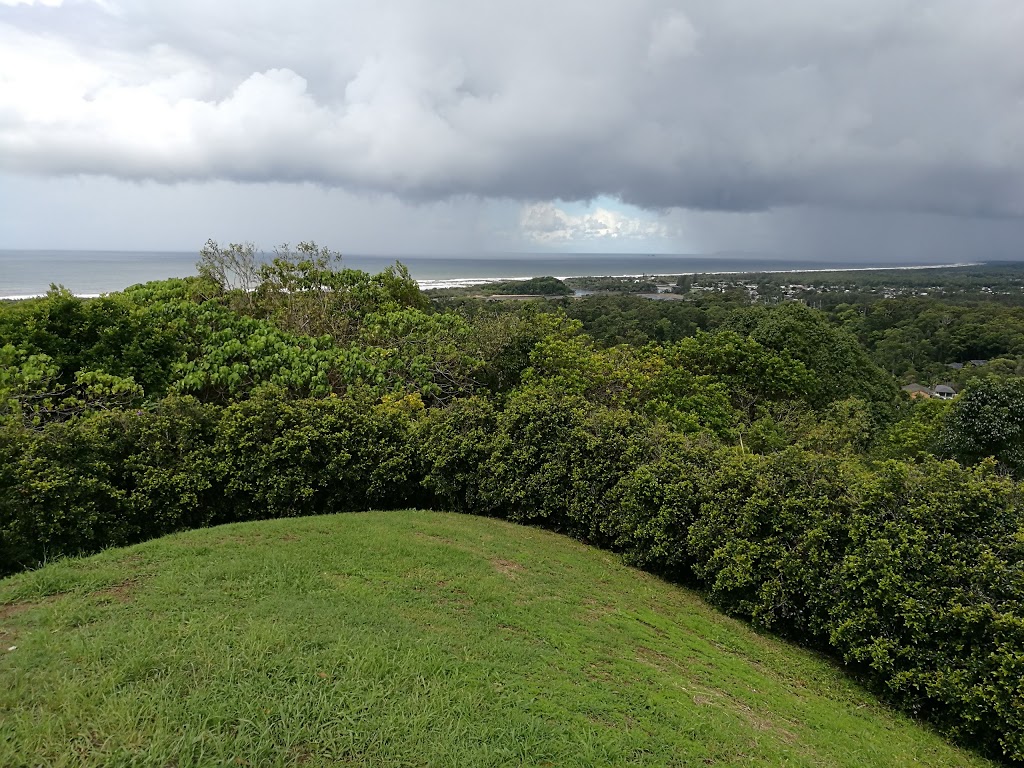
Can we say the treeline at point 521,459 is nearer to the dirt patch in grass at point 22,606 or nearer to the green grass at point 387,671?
the green grass at point 387,671

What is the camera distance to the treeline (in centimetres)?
681

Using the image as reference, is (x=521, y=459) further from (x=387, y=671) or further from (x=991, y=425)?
(x=991, y=425)

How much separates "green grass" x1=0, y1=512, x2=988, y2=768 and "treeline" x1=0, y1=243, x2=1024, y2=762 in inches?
42.2

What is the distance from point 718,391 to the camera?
18.7m

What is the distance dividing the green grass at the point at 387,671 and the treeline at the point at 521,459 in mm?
1073

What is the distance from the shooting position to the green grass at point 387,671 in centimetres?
393

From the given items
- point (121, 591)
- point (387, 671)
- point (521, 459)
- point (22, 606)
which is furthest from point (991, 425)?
point (22, 606)

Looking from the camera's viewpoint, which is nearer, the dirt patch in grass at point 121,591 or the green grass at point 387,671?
the green grass at point 387,671


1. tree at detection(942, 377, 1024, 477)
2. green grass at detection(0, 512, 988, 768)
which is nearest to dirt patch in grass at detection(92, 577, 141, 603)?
green grass at detection(0, 512, 988, 768)

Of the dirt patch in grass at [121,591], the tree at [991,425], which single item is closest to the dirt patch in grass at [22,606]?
the dirt patch in grass at [121,591]

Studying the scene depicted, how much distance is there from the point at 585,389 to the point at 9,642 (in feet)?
44.0

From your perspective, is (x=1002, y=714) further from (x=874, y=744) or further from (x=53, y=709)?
(x=53, y=709)

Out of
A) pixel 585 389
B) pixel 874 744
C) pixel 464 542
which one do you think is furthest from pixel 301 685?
pixel 585 389

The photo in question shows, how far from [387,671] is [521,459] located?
6.66 metres
